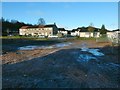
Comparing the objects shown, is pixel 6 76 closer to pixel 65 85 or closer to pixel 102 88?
pixel 65 85

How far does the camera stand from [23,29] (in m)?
119

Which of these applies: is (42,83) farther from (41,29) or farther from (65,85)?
(41,29)

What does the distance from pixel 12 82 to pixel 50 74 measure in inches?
98.8

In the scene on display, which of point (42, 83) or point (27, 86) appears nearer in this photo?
point (27, 86)

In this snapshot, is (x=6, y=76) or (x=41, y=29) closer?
(x=6, y=76)

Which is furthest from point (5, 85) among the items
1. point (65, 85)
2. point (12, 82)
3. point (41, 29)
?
point (41, 29)

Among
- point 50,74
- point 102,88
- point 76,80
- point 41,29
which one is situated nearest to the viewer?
point 102,88

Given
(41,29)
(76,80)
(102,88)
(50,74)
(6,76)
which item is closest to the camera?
(102,88)

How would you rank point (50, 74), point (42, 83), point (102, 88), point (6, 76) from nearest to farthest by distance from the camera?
point (102, 88) < point (42, 83) < point (6, 76) < point (50, 74)

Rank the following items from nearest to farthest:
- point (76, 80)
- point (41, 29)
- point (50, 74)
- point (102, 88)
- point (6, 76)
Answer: point (102, 88) < point (76, 80) < point (6, 76) < point (50, 74) < point (41, 29)

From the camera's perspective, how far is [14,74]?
11.4 meters

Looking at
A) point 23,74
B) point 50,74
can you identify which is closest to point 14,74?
point 23,74

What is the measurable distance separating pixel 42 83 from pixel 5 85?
4.92 ft

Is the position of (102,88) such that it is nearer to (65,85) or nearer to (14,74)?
(65,85)
